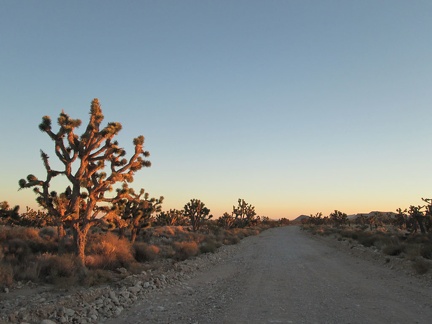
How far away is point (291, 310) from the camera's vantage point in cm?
736

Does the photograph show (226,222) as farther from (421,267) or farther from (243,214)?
(421,267)

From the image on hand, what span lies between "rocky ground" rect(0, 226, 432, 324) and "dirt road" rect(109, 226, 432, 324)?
0.07 ft

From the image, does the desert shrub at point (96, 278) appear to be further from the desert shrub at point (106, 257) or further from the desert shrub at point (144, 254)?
the desert shrub at point (144, 254)

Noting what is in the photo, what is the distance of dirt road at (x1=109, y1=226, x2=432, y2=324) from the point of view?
6.88 metres

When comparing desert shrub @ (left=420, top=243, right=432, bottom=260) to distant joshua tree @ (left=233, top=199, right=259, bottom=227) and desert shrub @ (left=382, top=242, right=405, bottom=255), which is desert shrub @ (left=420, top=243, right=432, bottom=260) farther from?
distant joshua tree @ (left=233, top=199, right=259, bottom=227)

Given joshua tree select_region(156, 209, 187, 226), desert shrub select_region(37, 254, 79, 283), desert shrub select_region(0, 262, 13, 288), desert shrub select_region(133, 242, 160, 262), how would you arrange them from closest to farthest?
1. desert shrub select_region(0, 262, 13, 288)
2. desert shrub select_region(37, 254, 79, 283)
3. desert shrub select_region(133, 242, 160, 262)
4. joshua tree select_region(156, 209, 187, 226)

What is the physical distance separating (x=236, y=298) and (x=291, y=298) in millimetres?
1458

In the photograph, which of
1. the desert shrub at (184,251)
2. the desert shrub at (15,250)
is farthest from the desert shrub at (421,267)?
the desert shrub at (15,250)

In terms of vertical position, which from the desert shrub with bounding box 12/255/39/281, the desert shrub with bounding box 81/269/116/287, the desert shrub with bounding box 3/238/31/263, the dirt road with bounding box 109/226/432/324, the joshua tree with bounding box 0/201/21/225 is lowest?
the dirt road with bounding box 109/226/432/324

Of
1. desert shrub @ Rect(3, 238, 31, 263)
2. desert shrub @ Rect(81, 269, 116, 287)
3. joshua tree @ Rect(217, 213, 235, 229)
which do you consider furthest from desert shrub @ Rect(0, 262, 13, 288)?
joshua tree @ Rect(217, 213, 235, 229)

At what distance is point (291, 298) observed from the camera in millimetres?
8492

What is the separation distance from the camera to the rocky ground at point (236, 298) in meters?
6.82

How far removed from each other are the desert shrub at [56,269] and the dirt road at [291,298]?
9.95 feet

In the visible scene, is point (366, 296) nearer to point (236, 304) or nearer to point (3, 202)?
point (236, 304)
